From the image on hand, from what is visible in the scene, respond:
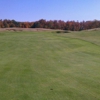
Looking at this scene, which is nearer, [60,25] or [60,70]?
[60,70]

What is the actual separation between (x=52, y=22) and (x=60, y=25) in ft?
11.0

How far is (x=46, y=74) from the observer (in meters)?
7.35

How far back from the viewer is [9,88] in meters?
5.76

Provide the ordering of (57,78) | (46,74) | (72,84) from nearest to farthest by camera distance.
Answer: (72,84)
(57,78)
(46,74)

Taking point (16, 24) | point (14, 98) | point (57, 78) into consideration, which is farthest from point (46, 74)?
point (16, 24)

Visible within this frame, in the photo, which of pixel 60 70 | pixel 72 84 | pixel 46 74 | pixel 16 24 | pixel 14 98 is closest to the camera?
pixel 14 98

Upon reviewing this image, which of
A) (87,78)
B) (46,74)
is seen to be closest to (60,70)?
(46,74)

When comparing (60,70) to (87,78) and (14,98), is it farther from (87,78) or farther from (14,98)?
(14,98)

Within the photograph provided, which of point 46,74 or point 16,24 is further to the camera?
point 16,24

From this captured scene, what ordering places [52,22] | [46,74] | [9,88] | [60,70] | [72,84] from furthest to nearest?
[52,22] → [60,70] → [46,74] → [72,84] → [9,88]

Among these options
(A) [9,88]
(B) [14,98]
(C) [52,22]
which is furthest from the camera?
(C) [52,22]

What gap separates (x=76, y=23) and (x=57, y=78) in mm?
77119

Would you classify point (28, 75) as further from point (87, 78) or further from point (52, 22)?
point (52, 22)

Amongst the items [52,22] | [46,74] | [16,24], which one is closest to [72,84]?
[46,74]
